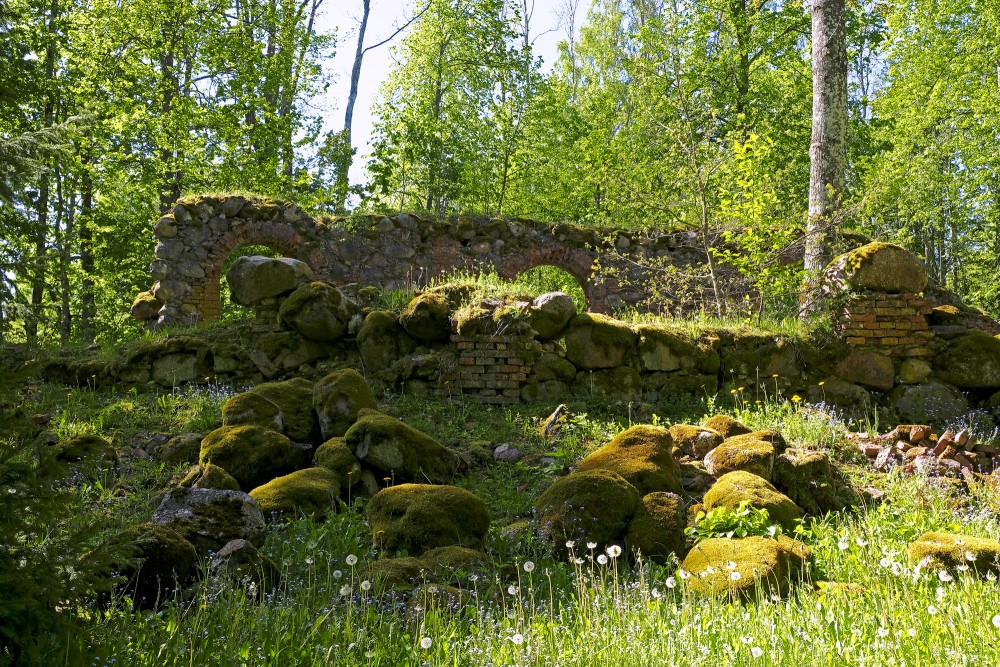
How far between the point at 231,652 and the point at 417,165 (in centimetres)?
1803

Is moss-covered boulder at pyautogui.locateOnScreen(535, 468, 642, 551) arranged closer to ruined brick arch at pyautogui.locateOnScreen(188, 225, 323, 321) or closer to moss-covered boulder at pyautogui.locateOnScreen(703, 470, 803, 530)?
moss-covered boulder at pyautogui.locateOnScreen(703, 470, 803, 530)

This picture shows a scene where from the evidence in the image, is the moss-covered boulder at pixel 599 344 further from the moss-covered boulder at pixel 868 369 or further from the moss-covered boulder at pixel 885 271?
the moss-covered boulder at pixel 885 271

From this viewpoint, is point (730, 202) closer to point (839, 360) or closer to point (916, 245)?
point (839, 360)

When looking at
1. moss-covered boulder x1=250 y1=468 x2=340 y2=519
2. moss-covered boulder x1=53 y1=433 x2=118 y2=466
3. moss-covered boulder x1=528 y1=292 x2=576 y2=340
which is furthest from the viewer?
moss-covered boulder x1=528 y1=292 x2=576 y2=340

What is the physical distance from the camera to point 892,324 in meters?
8.35

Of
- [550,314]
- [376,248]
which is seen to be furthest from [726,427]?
[376,248]

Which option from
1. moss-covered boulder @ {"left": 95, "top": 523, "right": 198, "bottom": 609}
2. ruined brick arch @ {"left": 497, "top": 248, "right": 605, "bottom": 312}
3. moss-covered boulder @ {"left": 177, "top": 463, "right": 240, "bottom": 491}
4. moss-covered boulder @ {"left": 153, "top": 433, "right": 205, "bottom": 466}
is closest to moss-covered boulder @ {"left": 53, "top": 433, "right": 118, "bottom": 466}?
moss-covered boulder @ {"left": 153, "top": 433, "right": 205, "bottom": 466}

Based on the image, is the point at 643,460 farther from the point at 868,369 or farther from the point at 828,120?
the point at 828,120

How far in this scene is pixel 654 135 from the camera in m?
16.3

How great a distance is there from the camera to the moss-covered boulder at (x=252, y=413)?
6156 millimetres

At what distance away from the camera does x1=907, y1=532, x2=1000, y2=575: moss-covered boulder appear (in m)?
3.76

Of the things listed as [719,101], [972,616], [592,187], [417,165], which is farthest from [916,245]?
[972,616]

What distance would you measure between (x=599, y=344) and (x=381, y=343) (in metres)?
2.51

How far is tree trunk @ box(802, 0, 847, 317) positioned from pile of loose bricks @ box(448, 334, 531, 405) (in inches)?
184
